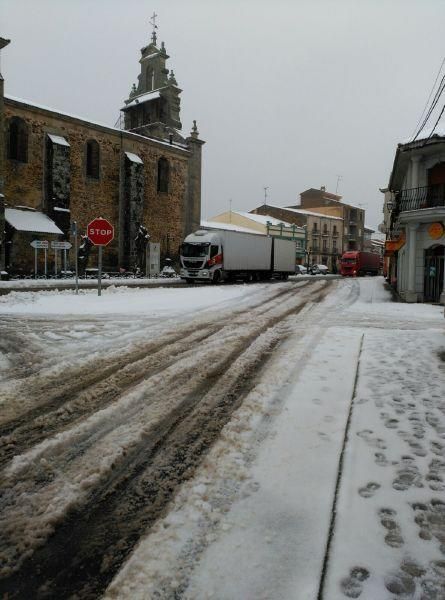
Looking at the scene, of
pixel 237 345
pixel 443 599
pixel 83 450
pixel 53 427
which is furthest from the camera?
pixel 237 345

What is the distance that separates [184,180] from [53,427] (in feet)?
129

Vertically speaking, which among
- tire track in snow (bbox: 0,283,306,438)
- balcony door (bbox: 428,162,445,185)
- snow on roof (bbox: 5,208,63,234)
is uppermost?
balcony door (bbox: 428,162,445,185)

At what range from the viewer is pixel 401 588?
208cm

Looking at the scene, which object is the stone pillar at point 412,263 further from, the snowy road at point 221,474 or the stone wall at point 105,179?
the stone wall at point 105,179

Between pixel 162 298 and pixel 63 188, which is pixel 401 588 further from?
pixel 63 188

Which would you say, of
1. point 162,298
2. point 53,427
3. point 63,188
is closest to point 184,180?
point 63,188

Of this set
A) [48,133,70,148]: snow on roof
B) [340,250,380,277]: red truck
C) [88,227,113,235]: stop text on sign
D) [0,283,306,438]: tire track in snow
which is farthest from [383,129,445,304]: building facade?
[340,250,380,277]: red truck

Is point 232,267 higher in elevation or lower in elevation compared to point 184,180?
lower

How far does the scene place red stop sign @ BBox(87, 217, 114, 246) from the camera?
1534 centimetres

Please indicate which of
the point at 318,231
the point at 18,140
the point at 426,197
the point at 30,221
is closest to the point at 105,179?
the point at 18,140

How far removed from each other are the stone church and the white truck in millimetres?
9752

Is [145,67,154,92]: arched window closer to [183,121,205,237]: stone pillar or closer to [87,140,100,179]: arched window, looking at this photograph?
[183,121,205,237]: stone pillar

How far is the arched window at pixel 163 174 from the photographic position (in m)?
39.6

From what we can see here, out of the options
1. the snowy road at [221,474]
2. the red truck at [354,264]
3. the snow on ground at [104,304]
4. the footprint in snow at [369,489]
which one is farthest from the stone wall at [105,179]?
the footprint in snow at [369,489]
